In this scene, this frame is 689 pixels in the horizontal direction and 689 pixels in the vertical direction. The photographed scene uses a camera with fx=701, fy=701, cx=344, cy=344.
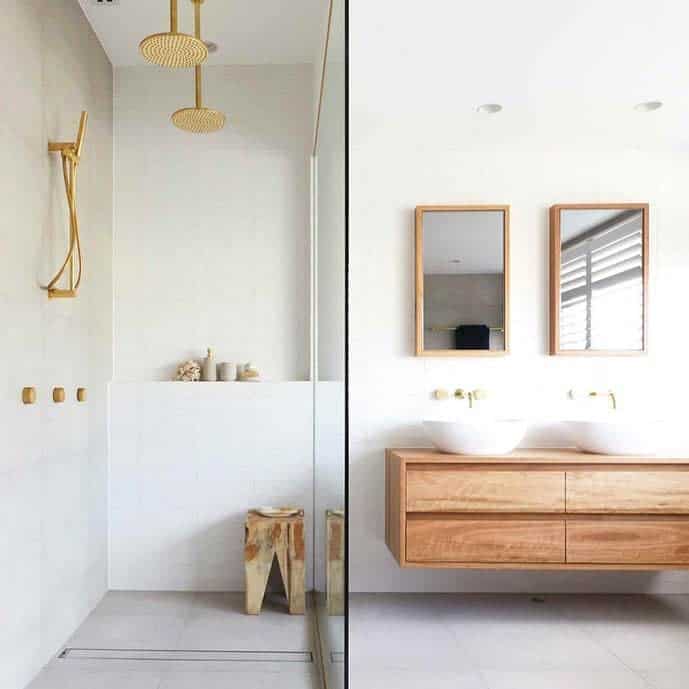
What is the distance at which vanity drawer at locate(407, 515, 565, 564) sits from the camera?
309 cm

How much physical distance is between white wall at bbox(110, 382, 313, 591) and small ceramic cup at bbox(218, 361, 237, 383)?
0.04 m

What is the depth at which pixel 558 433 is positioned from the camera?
3.53m

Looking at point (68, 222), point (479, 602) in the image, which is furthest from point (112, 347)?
point (479, 602)

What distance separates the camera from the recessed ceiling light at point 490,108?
325cm

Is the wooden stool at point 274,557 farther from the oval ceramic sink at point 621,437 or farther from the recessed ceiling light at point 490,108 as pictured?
the recessed ceiling light at point 490,108

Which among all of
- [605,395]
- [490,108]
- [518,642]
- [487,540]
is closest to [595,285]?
[605,395]

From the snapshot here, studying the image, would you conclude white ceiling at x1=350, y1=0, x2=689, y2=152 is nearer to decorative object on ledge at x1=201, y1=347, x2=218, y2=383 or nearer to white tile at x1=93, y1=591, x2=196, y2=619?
decorative object on ledge at x1=201, y1=347, x2=218, y2=383

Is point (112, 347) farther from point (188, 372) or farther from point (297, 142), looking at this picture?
point (297, 142)

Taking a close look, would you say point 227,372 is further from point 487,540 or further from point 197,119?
point 487,540

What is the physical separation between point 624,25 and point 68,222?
2.12 m

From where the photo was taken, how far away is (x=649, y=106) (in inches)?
125

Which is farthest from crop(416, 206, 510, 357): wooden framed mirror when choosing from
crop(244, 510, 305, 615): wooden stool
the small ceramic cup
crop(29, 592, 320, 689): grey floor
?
crop(29, 592, 320, 689): grey floor

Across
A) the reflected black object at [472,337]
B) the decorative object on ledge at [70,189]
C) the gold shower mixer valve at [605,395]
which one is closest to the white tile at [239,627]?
the decorative object on ledge at [70,189]

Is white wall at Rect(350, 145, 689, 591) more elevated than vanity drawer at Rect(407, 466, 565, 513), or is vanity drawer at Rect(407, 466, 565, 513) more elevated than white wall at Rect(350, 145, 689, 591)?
white wall at Rect(350, 145, 689, 591)
